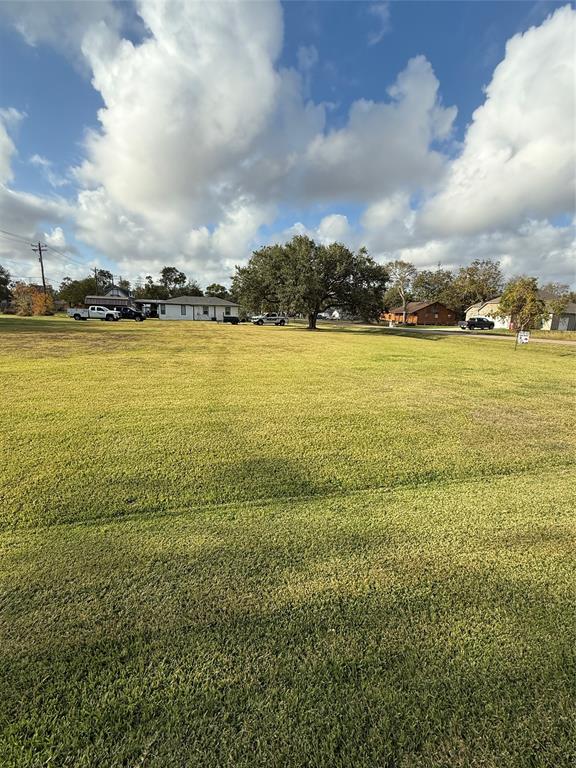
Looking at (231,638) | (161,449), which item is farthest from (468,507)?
(161,449)

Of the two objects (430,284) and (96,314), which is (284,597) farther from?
(430,284)

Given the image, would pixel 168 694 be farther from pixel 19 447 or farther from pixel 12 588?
pixel 19 447

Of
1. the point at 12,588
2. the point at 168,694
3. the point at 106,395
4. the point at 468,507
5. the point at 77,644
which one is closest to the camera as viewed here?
the point at 168,694

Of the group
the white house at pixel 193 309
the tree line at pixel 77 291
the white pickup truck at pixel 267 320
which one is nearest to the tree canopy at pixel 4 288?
the tree line at pixel 77 291

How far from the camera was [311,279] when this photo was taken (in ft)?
91.0

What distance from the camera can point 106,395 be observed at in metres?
6.26

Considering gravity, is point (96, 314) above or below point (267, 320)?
above

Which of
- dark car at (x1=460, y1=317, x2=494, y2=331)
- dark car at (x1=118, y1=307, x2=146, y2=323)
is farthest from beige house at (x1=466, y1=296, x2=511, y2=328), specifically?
dark car at (x1=118, y1=307, x2=146, y2=323)

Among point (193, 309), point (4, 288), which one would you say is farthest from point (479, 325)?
point (4, 288)

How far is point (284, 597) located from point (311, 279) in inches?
1081

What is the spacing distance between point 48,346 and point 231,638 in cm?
1432

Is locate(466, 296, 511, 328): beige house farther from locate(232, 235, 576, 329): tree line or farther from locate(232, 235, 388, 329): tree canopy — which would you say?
locate(232, 235, 388, 329): tree canopy

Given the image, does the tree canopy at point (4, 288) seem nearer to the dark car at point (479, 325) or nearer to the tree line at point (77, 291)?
the tree line at point (77, 291)

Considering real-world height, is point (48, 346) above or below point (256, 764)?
above
